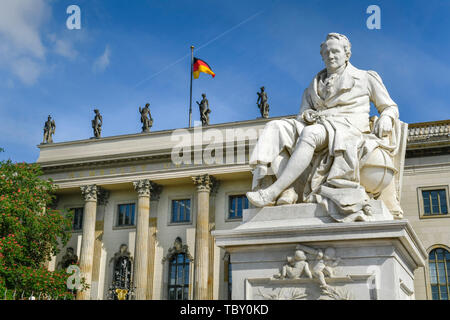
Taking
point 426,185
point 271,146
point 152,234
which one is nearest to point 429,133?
point 426,185

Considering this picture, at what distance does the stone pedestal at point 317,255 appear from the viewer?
500cm

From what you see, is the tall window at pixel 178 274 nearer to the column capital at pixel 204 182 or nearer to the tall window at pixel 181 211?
the tall window at pixel 181 211

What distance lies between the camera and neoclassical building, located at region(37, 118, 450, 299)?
3294cm

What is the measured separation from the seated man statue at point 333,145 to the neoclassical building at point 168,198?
27291 mm

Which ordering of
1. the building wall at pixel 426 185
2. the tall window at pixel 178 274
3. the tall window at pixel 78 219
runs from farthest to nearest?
the tall window at pixel 78 219 < the tall window at pixel 178 274 < the building wall at pixel 426 185

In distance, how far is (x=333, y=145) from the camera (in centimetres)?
575

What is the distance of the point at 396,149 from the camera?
603 centimetres

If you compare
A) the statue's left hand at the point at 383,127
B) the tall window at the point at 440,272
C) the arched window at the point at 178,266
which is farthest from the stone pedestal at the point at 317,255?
the arched window at the point at 178,266

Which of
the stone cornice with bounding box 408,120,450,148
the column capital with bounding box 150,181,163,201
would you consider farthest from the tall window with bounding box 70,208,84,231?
the stone cornice with bounding box 408,120,450,148

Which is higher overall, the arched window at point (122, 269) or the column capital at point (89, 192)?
the column capital at point (89, 192)
